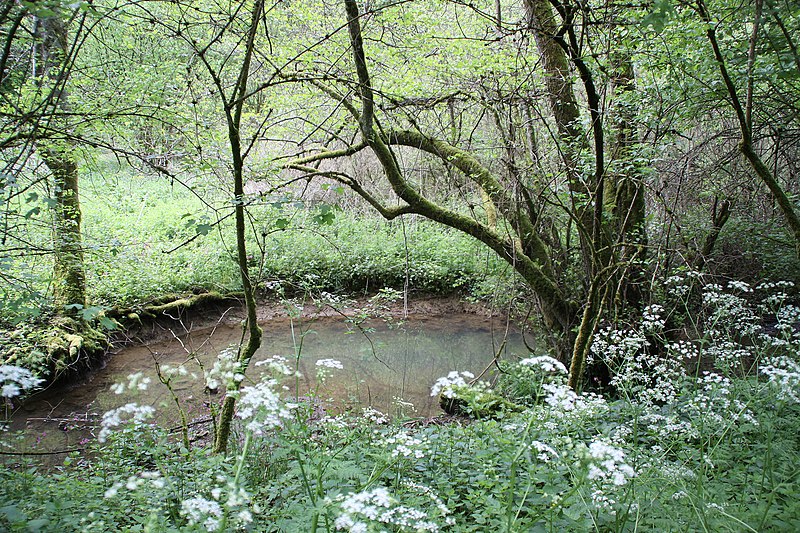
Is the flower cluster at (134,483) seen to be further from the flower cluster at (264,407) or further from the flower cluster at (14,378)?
Result: the flower cluster at (14,378)

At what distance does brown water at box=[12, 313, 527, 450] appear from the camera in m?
5.45

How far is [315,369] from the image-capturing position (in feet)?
24.2

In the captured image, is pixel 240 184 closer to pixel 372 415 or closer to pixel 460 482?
pixel 372 415

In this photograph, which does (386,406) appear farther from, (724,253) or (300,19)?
(724,253)

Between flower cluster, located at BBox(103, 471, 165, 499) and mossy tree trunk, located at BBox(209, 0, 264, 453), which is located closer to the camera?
flower cluster, located at BBox(103, 471, 165, 499)

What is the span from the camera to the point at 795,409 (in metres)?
3.16

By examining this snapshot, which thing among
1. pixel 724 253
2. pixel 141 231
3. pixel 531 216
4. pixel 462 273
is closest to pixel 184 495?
pixel 531 216

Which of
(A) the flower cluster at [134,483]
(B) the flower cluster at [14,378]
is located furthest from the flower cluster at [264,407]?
(B) the flower cluster at [14,378]

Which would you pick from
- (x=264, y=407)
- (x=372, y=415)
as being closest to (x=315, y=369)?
(x=372, y=415)

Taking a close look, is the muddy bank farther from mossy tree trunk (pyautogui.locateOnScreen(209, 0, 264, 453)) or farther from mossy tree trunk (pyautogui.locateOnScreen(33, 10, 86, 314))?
mossy tree trunk (pyautogui.locateOnScreen(209, 0, 264, 453))

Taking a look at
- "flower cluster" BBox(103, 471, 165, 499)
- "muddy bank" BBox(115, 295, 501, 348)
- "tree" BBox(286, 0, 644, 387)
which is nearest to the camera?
"flower cluster" BBox(103, 471, 165, 499)

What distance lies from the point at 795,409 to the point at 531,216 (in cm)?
324

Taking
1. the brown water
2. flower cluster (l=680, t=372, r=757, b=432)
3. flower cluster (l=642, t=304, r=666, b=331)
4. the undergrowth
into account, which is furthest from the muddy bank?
flower cluster (l=680, t=372, r=757, b=432)

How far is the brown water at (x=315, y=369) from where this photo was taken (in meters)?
5.45
